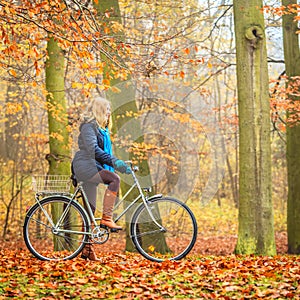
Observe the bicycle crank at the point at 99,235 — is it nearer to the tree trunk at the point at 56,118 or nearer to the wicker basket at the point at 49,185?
the wicker basket at the point at 49,185

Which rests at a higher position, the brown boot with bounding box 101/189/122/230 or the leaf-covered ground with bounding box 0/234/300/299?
the brown boot with bounding box 101/189/122/230

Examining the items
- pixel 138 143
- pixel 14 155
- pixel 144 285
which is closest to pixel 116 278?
pixel 144 285

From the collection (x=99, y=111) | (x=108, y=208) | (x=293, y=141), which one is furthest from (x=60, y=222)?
(x=293, y=141)

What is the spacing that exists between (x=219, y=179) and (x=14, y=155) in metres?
11.8

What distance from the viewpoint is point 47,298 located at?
4574 millimetres

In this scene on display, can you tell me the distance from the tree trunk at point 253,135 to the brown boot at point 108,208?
292cm

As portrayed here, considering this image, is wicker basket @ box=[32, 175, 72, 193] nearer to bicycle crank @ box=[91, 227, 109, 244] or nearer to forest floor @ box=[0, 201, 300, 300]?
bicycle crank @ box=[91, 227, 109, 244]

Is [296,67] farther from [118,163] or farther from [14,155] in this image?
[14,155]

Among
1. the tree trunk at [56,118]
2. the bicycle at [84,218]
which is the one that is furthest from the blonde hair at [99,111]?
the tree trunk at [56,118]

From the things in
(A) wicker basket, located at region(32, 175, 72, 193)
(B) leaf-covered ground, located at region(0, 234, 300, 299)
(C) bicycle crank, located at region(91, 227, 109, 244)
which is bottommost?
(B) leaf-covered ground, located at region(0, 234, 300, 299)

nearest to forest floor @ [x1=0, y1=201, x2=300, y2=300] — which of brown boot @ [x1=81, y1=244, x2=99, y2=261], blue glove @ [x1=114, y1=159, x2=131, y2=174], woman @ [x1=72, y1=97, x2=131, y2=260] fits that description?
brown boot @ [x1=81, y1=244, x2=99, y2=261]

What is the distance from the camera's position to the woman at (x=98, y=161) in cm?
609

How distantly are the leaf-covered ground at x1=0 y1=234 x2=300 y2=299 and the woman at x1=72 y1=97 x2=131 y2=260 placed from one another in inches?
28.8

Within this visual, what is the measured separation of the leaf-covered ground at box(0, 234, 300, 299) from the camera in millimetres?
4809
